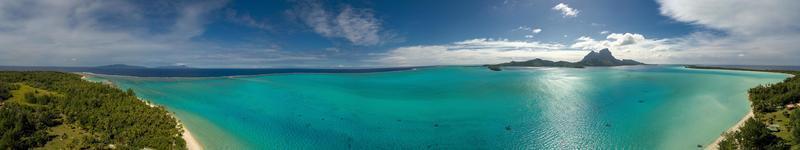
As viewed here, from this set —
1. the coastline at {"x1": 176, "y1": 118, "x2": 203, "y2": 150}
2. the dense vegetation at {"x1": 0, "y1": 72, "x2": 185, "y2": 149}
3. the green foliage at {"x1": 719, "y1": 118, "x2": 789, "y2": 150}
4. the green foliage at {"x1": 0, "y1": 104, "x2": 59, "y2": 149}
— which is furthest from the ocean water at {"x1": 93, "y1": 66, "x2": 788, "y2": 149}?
the green foliage at {"x1": 0, "y1": 104, "x2": 59, "y2": 149}

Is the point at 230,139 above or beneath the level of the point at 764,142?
beneath

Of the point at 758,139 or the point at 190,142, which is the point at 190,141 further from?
the point at 758,139

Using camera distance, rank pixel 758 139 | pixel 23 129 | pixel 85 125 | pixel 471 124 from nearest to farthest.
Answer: pixel 758 139 < pixel 23 129 < pixel 85 125 < pixel 471 124

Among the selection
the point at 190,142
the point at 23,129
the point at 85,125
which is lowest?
the point at 190,142

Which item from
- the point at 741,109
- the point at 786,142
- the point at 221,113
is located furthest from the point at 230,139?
the point at 741,109

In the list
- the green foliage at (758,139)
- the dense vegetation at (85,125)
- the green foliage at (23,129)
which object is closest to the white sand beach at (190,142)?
the dense vegetation at (85,125)

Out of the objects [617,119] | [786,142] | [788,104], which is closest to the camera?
[786,142]

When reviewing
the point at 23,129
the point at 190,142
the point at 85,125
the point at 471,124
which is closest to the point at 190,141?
the point at 190,142

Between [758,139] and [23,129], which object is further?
[23,129]

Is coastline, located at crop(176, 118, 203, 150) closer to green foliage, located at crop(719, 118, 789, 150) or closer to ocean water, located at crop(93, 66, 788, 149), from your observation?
ocean water, located at crop(93, 66, 788, 149)

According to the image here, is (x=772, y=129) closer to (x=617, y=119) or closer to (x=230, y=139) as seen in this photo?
(x=617, y=119)

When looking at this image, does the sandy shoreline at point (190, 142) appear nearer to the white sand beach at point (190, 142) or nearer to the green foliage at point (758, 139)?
the white sand beach at point (190, 142)
